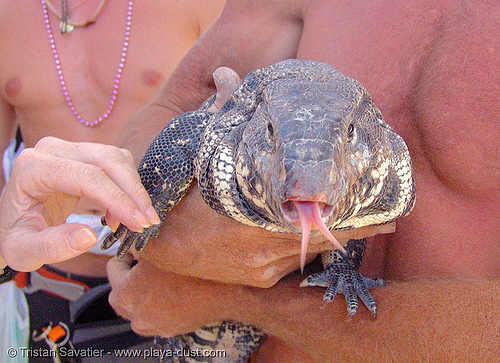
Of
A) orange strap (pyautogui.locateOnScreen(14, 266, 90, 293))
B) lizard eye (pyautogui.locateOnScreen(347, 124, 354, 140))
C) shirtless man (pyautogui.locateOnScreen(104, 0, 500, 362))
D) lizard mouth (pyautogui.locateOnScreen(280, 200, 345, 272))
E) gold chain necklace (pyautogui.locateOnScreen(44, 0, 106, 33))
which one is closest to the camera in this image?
lizard mouth (pyautogui.locateOnScreen(280, 200, 345, 272))

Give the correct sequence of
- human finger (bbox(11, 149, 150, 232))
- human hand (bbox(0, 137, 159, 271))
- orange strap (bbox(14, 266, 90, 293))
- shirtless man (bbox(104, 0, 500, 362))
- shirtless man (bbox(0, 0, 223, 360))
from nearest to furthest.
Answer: human hand (bbox(0, 137, 159, 271))
human finger (bbox(11, 149, 150, 232))
shirtless man (bbox(104, 0, 500, 362))
orange strap (bbox(14, 266, 90, 293))
shirtless man (bbox(0, 0, 223, 360))

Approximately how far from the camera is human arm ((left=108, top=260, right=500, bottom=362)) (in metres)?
1.46

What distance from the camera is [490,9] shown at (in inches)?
65.4

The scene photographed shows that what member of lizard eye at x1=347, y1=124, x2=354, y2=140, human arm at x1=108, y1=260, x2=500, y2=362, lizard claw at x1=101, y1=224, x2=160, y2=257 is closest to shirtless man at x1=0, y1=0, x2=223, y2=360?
human arm at x1=108, y1=260, x2=500, y2=362

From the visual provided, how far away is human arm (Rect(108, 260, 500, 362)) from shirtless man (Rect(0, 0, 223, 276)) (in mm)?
1681

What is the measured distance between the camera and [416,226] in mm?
1718

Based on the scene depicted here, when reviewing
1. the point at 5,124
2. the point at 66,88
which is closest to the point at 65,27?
the point at 66,88

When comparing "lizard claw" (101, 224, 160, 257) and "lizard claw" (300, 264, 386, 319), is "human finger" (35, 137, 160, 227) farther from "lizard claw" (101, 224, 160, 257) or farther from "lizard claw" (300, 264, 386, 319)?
"lizard claw" (300, 264, 386, 319)

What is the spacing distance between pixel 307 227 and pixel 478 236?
1.01 meters

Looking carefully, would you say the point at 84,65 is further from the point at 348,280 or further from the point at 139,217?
the point at 348,280

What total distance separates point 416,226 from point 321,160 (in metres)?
0.91

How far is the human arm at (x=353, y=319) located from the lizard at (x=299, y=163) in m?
0.08

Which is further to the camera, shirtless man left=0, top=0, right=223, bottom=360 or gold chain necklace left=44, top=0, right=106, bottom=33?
gold chain necklace left=44, top=0, right=106, bottom=33

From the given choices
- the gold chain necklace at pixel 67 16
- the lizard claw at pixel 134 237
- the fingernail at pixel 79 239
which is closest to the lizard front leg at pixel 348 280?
the lizard claw at pixel 134 237
